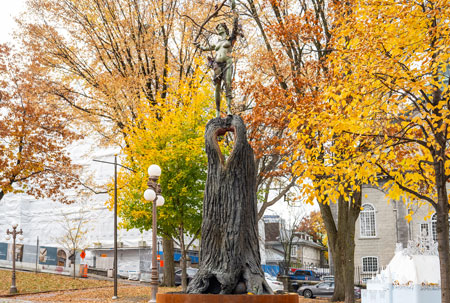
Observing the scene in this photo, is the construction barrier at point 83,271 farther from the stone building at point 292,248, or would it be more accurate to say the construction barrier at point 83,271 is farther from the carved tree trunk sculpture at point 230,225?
the stone building at point 292,248

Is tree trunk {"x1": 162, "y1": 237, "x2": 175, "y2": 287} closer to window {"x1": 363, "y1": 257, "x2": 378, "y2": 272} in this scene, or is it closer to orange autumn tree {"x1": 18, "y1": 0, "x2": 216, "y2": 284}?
orange autumn tree {"x1": 18, "y1": 0, "x2": 216, "y2": 284}

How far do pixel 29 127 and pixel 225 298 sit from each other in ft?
66.1

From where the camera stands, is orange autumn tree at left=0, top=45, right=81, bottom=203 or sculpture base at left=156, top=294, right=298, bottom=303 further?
orange autumn tree at left=0, top=45, right=81, bottom=203

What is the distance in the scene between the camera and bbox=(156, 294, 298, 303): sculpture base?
7449mm

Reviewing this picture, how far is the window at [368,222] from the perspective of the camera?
40.7m

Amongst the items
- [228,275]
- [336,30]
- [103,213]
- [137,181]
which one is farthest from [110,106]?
[103,213]

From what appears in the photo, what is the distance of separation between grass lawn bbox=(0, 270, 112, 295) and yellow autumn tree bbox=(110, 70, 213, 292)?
→ 728 cm

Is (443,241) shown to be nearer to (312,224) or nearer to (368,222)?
(368,222)

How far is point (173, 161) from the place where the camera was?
68.9ft

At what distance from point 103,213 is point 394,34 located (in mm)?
37259

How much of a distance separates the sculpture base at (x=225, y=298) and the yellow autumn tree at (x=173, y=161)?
40.6 ft

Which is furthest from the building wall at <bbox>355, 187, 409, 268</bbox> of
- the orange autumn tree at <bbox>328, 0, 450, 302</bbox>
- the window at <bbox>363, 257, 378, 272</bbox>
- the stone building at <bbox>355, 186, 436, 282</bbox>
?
the orange autumn tree at <bbox>328, 0, 450, 302</bbox>

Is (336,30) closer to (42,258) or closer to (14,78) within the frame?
(14,78)

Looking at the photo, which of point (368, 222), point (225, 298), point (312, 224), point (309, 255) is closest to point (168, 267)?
point (225, 298)
